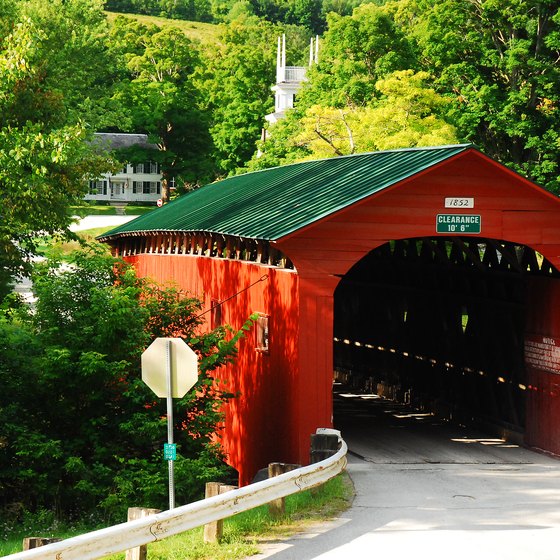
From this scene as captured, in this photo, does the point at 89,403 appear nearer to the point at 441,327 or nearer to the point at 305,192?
the point at 305,192

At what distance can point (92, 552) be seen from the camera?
30.0 feet

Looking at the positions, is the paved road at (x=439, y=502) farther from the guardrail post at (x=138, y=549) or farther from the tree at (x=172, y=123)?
the tree at (x=172, y=123)

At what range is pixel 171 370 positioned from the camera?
11.6 meters

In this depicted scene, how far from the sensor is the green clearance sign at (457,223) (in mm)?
16172

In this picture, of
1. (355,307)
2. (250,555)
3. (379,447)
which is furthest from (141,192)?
(250,555)

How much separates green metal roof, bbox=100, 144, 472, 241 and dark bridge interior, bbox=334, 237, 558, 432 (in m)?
2.22

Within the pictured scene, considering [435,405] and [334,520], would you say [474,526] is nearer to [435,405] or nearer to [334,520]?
[334,520]

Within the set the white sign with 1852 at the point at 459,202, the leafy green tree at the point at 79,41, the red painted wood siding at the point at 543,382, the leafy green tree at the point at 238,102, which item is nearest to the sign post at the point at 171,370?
the white sign with 1852 at the point at 459,202

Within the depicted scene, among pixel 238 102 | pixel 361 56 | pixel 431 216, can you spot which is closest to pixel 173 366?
pixel 431 216

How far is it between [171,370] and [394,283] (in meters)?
13.8

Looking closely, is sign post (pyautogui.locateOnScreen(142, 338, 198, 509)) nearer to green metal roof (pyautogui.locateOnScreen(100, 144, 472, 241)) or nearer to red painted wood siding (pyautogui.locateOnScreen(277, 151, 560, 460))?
green metal roof (pyautogui.locateOnScreen(100, 144, 472, 241))

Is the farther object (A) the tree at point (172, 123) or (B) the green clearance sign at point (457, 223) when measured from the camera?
(A) the tree at point (172, 123)

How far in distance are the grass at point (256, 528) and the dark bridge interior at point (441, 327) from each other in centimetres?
599

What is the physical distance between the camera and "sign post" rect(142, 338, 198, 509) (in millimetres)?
11352
